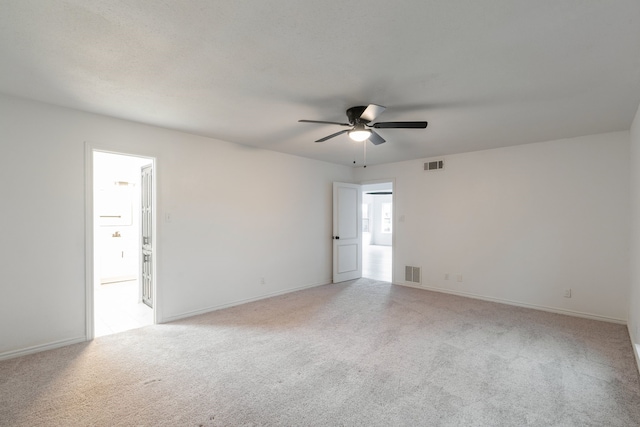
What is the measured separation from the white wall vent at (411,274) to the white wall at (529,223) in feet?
0.32

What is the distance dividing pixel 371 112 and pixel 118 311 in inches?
175

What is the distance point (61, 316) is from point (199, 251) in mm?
1577

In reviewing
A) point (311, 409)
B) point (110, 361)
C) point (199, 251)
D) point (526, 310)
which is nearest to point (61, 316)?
point (110, 361)

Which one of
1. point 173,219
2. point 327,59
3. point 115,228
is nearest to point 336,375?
point 327,59

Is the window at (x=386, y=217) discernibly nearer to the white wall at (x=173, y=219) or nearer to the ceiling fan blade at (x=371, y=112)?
the white wall at (x=173, y=219)

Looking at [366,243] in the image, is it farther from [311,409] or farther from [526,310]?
A: [311,409]

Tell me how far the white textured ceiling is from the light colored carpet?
8.15 feet

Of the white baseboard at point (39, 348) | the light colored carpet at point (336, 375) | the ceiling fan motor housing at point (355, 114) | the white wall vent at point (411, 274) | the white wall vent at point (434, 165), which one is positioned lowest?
the light colored carpet at point (336, 375)

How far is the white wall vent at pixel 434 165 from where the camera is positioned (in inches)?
212

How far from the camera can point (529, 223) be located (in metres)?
4.49

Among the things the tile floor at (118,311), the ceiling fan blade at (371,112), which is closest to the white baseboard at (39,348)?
the tile floor at (118,311)

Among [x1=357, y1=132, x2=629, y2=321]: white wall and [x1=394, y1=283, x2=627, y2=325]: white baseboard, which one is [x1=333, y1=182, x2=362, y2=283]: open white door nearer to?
[x1=357, y1=132, x2=629, y2=321]: white wall

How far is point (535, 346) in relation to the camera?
3.13 m

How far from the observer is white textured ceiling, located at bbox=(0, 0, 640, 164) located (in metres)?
1.62
